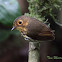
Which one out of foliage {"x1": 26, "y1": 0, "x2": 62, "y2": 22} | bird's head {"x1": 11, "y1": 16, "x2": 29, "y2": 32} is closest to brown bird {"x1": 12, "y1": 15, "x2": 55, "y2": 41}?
bird's head {"x1": 11, "y1": 16, "x2": 29, "y2": 32}

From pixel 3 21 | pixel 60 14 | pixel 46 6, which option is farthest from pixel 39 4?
pixel 3 21

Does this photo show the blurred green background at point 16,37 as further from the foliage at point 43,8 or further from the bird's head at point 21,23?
the bird's head at point 21,23

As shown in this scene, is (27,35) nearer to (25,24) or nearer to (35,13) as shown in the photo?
(25,24)

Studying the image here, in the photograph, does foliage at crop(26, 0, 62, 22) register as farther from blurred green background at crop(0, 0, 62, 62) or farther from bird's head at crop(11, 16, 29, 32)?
bird's head at crop(11, 16, 29, 32)

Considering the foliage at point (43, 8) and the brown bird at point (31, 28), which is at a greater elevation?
the foliage at point (43, 8)

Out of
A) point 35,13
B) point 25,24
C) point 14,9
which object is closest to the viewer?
point 25,24

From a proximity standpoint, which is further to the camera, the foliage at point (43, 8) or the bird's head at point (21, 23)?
the foliage at point (43, 8)

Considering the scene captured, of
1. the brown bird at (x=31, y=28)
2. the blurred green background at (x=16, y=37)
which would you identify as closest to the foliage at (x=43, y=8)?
the blurred green background at (x=16, y=37)

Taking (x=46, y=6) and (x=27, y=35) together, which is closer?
(x=27, y=35)

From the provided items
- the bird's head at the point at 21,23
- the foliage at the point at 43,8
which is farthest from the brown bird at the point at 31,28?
the foliage at the point at 43,8
